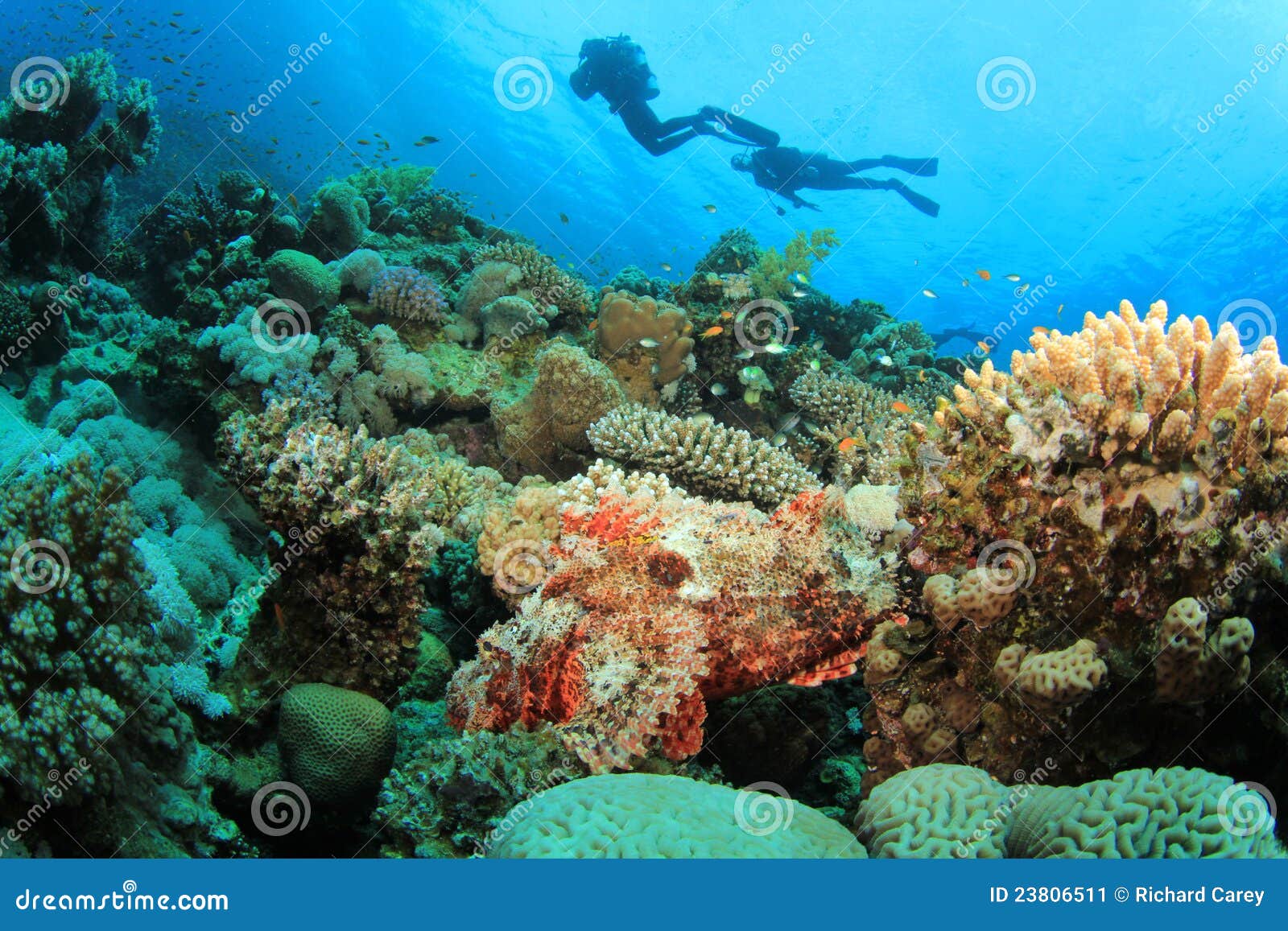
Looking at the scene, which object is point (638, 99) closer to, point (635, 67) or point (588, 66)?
point (635, 67)

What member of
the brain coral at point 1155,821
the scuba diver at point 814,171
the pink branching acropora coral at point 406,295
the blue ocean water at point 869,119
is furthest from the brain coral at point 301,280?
the blue ocean water at point 869,119

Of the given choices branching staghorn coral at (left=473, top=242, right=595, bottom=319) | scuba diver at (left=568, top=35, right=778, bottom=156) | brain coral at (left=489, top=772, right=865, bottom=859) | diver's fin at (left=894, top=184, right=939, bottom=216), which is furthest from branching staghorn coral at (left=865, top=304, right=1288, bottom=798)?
diver's fin at (left=894, top=184, right=939, bottom=216)

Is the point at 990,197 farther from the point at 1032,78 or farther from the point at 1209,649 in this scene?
the point at 1209,649

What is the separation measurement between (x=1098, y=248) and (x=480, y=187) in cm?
6954

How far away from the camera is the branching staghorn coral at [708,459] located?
19.8 ft

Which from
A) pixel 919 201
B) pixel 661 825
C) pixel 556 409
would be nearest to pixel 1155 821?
pixel 661 825

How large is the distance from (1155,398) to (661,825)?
8.77 ft

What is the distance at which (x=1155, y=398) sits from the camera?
2.58 m

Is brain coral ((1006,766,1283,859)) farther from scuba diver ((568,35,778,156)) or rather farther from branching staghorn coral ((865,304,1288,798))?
scuba diver ((568,35,778,156))

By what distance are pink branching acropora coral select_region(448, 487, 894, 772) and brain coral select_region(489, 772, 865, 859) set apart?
0.49 m

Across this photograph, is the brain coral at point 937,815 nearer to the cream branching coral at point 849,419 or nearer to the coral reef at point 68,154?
the cream branching coral at point 849,419
